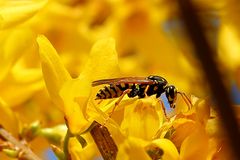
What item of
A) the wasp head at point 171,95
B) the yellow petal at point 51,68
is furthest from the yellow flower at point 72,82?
the wasp head at point 171,95

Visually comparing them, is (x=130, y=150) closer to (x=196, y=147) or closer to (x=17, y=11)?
(x=196, y=147)

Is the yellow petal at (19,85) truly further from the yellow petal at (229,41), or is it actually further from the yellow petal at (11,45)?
the yellow petal at (229,41)

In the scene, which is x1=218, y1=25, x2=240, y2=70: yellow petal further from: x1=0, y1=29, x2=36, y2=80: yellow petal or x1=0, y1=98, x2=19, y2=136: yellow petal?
x1=0, y1=98, x2=19, y2=136: yellow petal

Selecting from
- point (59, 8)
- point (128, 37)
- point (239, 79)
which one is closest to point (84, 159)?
point (239, 79)

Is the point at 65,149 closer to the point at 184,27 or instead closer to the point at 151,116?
the point at 151,116

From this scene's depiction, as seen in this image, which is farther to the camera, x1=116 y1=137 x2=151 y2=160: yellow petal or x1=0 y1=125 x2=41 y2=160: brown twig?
x1=0 y1=125 x2=41 y2=160: brown twig

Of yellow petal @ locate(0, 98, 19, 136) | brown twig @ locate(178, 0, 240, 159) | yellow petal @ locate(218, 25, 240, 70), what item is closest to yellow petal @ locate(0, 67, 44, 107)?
yellow petal @ locate(0, 98, 19, 136)
